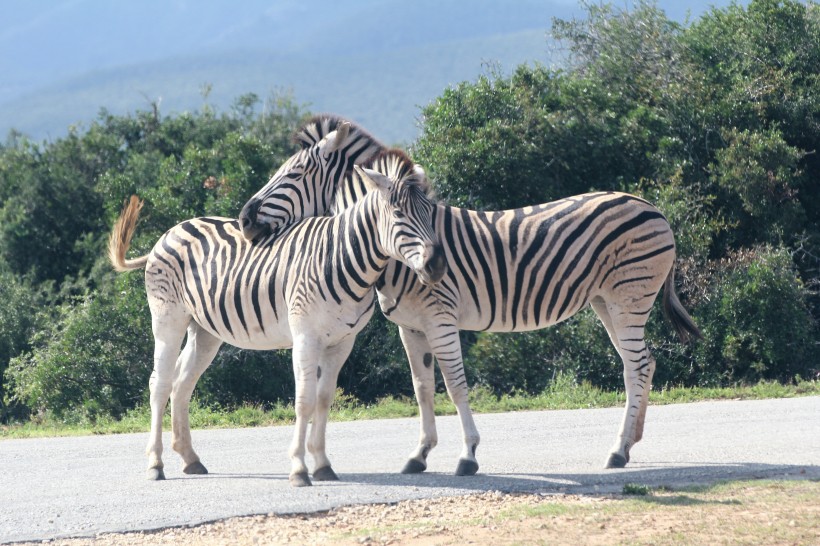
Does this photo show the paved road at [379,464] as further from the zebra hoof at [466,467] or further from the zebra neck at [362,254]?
the zebra neck at [362,254]

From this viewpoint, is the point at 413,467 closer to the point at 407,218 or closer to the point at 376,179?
the point at 407,218

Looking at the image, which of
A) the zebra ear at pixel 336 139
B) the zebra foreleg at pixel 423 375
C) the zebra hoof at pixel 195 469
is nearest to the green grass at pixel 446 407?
the zebra hoof at pixel 195 469

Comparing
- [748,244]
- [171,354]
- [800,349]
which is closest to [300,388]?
[171,354]

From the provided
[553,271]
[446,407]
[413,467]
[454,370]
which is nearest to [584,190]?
[446,407]

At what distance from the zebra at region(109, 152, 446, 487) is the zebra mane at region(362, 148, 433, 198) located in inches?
0.9

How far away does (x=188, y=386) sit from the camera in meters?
9.61

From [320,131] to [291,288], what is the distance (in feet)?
6.35

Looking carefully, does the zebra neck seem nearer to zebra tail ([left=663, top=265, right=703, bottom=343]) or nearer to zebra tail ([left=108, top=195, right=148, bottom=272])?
zebra tail ([left=108, top=195, right=148, bottom=272])

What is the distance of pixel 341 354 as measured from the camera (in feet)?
29.9

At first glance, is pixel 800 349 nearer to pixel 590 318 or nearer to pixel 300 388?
pixel 590 318

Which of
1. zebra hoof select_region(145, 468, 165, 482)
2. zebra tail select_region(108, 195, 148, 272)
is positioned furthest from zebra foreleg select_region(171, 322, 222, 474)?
zebra tail select_region(108, 195, 148, 272)

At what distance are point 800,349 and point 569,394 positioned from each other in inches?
160

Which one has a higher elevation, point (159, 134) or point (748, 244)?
point (159, 134)

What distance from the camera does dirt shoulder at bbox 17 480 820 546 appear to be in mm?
6801
